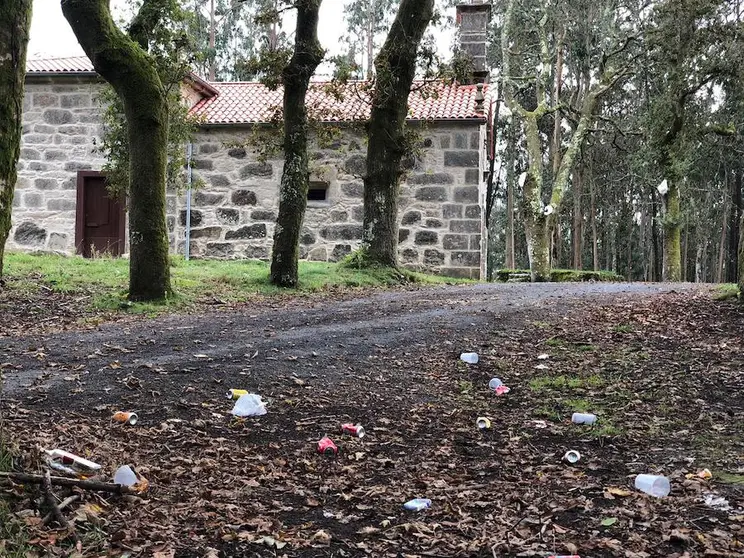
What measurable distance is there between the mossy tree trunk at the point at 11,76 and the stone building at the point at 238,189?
13052 mm

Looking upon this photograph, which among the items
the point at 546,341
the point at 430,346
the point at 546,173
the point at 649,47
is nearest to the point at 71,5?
the point at 430,346

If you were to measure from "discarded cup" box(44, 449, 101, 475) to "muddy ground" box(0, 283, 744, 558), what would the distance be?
13cm

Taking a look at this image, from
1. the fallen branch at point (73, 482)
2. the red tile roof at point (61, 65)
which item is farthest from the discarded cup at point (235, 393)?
the red tile roof at point (61, 65)

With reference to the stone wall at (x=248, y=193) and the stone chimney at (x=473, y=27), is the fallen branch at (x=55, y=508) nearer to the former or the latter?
the stone wall at (x=248, y=193)

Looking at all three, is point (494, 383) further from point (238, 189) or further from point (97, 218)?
point (97, 218)

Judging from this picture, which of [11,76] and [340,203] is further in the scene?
[340,203]

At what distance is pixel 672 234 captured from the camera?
1936 cm

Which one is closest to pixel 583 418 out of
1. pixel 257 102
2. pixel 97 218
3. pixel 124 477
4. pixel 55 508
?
pixel 124 477

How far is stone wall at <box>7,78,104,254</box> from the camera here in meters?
16.9

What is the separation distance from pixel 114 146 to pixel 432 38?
6.18 m

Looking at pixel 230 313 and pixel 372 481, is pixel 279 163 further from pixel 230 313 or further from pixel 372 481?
pixel 372 481

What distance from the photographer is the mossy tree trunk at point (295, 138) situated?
1073 cm

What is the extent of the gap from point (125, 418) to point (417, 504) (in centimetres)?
199

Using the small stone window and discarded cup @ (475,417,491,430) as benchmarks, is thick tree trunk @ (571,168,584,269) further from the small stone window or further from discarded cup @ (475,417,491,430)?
discarded cup @ (475,417,491,430)
